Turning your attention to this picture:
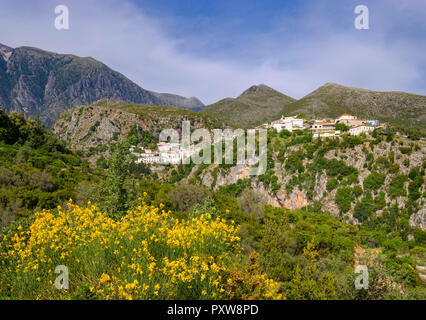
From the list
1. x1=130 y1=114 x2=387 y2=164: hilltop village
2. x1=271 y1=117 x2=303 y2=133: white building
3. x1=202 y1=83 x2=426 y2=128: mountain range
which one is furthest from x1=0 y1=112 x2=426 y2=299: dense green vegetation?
x1=202 y1=83 x2=426 y2=128: mountain range

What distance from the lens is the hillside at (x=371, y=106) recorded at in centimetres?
12031

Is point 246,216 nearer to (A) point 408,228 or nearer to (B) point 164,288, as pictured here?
(B) point 164,288

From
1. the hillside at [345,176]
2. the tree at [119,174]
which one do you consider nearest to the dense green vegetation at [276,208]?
the tree at [119,174]

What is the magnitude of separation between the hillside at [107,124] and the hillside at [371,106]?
56.4 m

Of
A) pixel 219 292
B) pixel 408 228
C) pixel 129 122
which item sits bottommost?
pixel 408 228

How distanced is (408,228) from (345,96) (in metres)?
136

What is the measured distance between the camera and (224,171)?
61.8 meters

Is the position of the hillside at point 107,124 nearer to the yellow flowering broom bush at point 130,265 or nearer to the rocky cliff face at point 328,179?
the rocky cliff face at point 328,179

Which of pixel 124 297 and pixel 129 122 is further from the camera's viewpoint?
pixel 129 122

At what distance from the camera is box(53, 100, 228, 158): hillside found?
119 m

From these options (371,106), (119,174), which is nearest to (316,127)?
(119,174)

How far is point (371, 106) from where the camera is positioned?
136 metres

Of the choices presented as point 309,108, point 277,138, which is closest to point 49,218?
point 277,138

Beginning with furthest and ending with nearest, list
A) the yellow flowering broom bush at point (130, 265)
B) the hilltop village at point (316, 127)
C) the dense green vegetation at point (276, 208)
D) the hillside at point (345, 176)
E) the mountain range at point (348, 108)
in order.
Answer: the mountain range at point (348, 108)
the hilltop village at point (316, 127)
the hillside at point (345, 176)
the dense green vegetation at point (276, 208)
the yellow flowering broom bush at point (130, 265)
